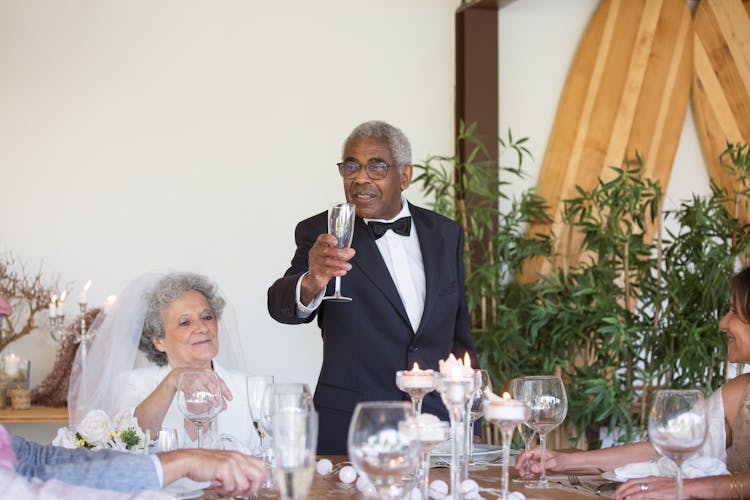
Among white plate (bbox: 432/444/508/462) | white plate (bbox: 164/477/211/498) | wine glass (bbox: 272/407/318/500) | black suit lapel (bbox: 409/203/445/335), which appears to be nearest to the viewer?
wine glass (bbox: 272/407/318/500)

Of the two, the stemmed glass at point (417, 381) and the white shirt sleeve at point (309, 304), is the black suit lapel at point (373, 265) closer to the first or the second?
the white shirt sleeve at point (309, 304)

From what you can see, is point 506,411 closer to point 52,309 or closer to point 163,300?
point 163,300

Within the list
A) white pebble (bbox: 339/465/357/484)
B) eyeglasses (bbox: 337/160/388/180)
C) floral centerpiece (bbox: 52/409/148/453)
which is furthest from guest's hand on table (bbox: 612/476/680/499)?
eyeglasses (bbox: 337/160/388/180)

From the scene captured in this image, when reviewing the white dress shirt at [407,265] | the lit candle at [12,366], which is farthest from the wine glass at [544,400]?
the lit candle at [12,366]

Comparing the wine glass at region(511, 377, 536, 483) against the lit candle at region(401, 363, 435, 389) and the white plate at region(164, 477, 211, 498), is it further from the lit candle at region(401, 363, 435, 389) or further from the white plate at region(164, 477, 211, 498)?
the white plate at region(164, 477, 211, 498)

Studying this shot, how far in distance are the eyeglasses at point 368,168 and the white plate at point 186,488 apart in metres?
1.37

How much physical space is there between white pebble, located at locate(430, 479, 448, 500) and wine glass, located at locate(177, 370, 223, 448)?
0.55 metres

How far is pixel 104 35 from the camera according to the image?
18.4 feet

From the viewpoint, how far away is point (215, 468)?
211 centimetres

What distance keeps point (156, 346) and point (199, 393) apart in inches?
47.5

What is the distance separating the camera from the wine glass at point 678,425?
204 centimetres

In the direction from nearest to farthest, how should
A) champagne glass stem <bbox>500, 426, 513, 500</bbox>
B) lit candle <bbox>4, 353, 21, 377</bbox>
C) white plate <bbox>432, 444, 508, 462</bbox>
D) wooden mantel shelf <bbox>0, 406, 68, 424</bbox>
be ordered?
champagne glass stem <bbox>500, 426, 513, 500</bbox>, white plate <bbox>432, 444, 508, 462</bbox>, wooden mantel shelf <bbox>0, 406, 68, 424</bbox>, lit candle <bbox>4, 353, 21, 377</bbox>

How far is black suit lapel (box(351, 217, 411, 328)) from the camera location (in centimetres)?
352

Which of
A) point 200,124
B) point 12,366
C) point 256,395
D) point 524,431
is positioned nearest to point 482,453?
point 524,431
